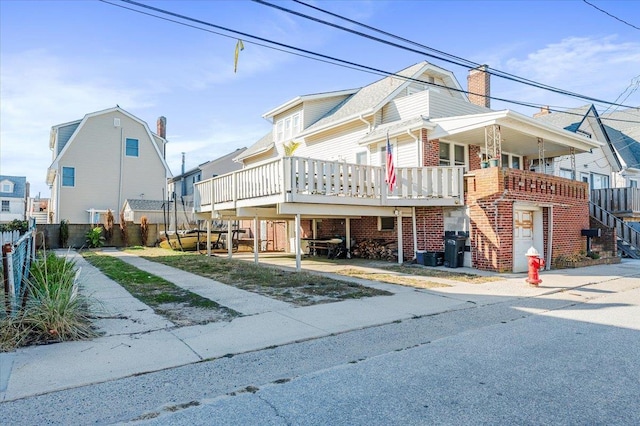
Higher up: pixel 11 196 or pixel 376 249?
pixel 11 196

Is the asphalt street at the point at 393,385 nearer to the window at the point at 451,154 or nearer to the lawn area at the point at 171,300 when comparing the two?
the lawn area at the point at 171,300

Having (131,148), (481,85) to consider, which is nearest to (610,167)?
(481,85)

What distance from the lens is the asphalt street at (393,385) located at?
3.29 m

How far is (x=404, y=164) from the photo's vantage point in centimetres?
1495

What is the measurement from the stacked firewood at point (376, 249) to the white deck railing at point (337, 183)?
2463 millimetres

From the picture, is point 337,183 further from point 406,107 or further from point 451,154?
point 406,107

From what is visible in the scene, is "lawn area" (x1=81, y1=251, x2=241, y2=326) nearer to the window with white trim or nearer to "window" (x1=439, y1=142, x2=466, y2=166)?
"window" (x1=439, y1=142, x2=466, y2=166)

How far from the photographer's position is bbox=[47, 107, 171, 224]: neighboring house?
26.7m

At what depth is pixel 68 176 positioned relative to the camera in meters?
26.6

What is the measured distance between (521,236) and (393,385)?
424 inches

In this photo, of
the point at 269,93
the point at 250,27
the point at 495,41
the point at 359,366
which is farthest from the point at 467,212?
the point at 359,366

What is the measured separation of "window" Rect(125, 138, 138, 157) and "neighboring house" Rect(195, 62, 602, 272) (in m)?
14.0

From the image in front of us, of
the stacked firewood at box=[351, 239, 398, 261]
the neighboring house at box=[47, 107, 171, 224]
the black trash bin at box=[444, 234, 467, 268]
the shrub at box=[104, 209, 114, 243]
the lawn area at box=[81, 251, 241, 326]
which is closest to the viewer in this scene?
the lawn area at box=[81, 251, 241, 326]

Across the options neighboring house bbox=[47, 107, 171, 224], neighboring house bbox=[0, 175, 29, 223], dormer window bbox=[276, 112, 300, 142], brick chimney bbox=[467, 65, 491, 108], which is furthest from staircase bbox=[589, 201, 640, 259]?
neighboring house bbox=[0, 175, 29, 223]
